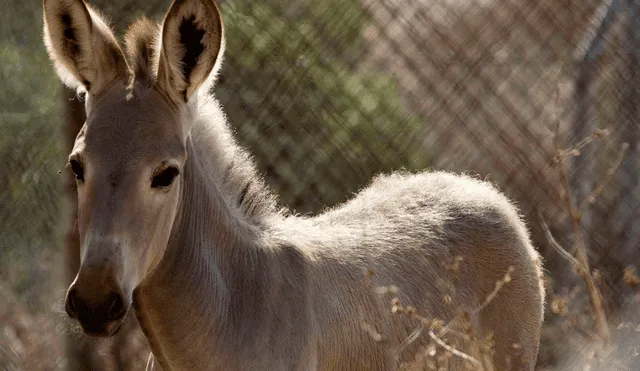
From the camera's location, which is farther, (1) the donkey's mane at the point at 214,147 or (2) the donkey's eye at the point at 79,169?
(1) the donkey's mane at the point at 214,147

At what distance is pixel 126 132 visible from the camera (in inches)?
154

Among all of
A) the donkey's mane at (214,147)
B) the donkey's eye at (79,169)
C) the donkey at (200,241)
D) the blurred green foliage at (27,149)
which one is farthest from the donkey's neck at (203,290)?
the blurred green foliage at (27,149)

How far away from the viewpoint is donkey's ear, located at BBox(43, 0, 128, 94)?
4.18 meters

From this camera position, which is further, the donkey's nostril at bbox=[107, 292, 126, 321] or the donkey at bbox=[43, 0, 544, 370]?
the donkey at bbox=[43, 0, 544, 370]

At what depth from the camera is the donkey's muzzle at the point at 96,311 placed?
3.58 meters

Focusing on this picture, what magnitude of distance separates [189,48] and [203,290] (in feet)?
3.31

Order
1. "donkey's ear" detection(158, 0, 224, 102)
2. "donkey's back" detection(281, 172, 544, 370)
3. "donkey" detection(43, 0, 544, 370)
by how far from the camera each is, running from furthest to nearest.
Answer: "donkey's back" detection(281, 172, 544, 370) < "donkey's ear" detection(158, 0, 224, 102) < "donkey" detection(43, 0, 544, 370)

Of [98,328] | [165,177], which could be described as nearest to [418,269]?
[165,177]

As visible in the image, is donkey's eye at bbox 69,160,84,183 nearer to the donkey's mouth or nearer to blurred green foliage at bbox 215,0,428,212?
the donkey's mouth

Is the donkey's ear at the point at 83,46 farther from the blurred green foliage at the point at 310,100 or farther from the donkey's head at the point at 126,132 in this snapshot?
the blurred green foliage at the point at 310,100

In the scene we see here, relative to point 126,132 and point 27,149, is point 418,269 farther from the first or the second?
point 27,149

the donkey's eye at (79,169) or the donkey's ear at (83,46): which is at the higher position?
the donkey's ear at (83,46)

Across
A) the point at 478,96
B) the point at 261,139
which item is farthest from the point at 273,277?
the point at 478,96

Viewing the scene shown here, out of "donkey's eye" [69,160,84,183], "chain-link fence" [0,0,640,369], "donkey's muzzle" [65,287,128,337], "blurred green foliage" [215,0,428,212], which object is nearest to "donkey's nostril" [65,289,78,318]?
"donkey's muzzle" [65,287,128,337]
